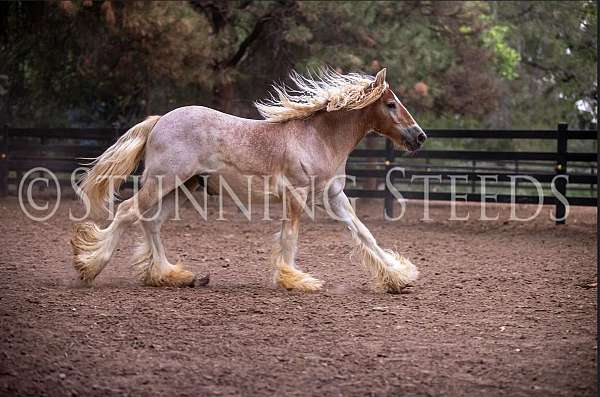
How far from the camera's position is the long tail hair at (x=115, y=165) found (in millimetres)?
6707

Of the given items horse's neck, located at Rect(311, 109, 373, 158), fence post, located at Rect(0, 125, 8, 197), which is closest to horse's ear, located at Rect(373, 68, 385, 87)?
horse's neck, located at Rect(311, 109, 373, 158)

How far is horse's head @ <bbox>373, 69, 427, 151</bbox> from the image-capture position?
276 inches

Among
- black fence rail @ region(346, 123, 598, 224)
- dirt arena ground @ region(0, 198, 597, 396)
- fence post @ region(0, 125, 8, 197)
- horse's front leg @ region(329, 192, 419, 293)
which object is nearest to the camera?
dirt arena ground @ region(0, 198, 597, 396)

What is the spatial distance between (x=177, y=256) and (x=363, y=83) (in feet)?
10.1

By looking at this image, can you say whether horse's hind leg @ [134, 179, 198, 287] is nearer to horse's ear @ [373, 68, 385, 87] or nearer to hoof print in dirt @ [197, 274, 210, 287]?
hoof print in dirt @ [197, 274, 210, 287]

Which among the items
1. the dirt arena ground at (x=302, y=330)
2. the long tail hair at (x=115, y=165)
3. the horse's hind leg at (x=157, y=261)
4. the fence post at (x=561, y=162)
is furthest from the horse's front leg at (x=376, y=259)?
the fence post at (x=561, y=162)

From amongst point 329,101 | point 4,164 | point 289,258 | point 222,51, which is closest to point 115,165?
point 289,258

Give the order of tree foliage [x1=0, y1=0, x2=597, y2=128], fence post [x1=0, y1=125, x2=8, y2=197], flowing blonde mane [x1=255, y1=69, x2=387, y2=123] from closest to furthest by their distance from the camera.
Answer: flowing blonde mane [x1=255, y1=69, x2=387, y2=123] → tree foliage [x1=0, y1=0, x2=597, y2=128] → fence post [x1=0, y1=125, x2=8, y2=197]

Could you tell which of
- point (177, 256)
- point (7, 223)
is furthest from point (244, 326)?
point (7, 223)

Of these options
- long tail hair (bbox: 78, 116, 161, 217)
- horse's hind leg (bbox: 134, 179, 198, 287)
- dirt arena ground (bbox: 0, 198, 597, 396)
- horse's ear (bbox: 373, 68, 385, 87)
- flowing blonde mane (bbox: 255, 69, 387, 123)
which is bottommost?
dirt arena ground (bbox: 0, 198, 597, 396)

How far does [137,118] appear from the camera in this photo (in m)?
17.8

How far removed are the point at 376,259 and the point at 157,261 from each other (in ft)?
6.15

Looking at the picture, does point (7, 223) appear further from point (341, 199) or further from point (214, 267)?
point (341, 199)

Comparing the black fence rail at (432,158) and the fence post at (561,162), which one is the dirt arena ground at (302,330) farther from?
the fence post at (561,162)
